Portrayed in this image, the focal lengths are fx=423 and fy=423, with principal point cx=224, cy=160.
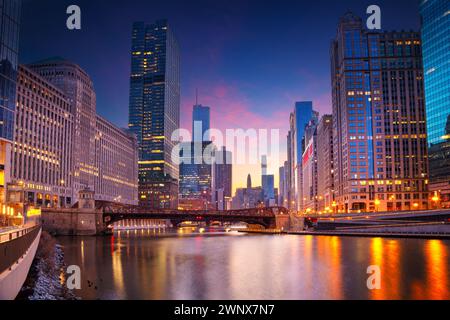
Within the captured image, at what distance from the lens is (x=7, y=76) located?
354 feet

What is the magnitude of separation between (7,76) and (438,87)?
15416 centimetres

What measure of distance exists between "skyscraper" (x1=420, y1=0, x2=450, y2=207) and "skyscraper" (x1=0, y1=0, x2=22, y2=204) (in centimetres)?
15091

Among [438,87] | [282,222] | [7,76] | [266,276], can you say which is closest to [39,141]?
[7,76]

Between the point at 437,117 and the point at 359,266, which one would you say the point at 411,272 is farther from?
the point at 437,117

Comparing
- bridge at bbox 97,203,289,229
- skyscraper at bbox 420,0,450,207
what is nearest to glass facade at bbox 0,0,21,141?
bridge at bbox 97,203,289,229

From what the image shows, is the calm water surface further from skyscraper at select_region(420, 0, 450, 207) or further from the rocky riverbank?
skyscraper at select_region(420, 0, 450, 207)

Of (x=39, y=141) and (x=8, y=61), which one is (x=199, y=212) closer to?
(x=39, y=141)

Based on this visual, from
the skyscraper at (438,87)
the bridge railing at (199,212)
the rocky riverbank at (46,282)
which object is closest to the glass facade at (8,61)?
the bridge railing at (199,212)

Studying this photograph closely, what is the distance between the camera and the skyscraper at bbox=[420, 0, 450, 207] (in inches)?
6501

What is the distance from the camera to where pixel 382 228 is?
12938 centimetres

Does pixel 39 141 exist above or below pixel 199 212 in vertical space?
above

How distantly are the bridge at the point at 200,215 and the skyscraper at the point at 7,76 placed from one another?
1589 inches

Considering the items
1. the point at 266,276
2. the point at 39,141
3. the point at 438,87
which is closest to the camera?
the point at 266,276
